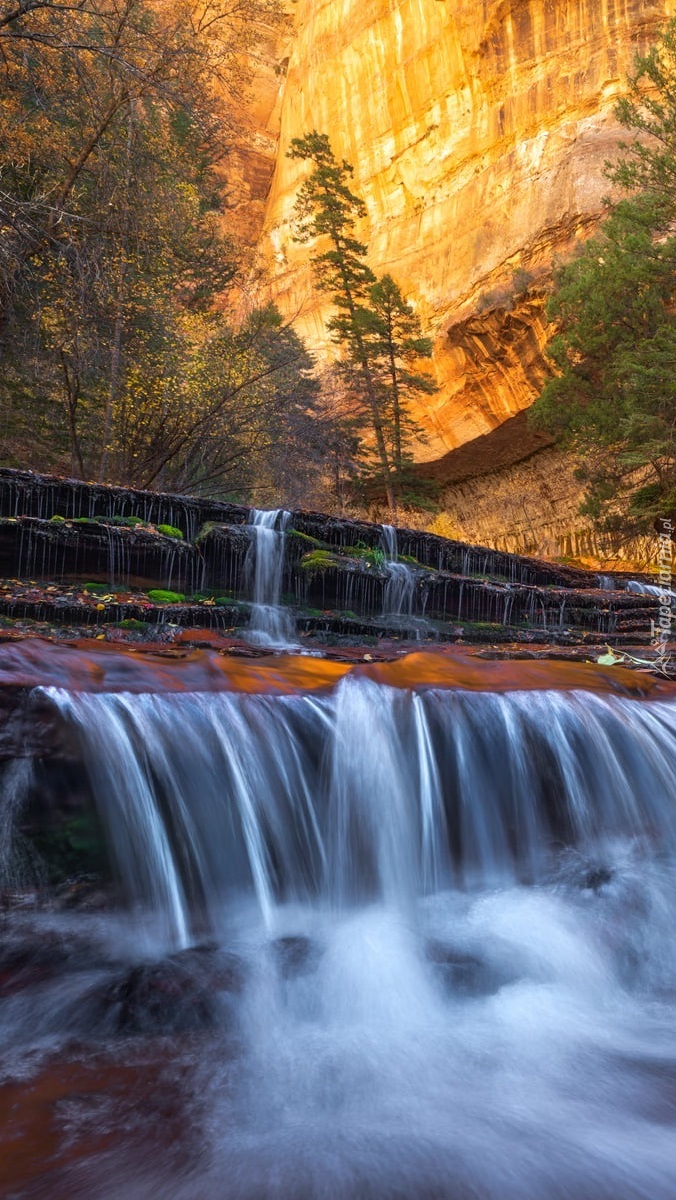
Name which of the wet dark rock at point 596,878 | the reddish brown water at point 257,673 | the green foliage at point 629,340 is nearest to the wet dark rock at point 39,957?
the reddish brown water at point 257,673

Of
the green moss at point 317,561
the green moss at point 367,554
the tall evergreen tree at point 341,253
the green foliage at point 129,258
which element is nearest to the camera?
the green foliage at point 129,258

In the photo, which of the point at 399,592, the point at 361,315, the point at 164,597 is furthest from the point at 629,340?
the point at 164,597

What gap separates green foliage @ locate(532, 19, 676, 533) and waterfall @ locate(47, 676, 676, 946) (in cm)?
1246

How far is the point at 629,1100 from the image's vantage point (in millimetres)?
1911

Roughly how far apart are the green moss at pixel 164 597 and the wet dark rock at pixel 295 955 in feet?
16.8

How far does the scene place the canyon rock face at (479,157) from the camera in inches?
889

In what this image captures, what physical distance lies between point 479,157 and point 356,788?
102 ft

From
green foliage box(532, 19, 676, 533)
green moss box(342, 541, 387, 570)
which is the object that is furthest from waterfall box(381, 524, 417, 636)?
green foliage box(532, 19, 676, 533)

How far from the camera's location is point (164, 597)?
7.64 metres

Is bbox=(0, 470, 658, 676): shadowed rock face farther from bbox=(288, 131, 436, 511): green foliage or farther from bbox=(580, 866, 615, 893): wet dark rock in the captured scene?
bbox=(288, 131, 436, 511): green foliage

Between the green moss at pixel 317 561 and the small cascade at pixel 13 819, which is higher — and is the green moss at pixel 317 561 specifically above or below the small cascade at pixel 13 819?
above

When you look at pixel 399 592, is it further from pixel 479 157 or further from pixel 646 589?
pixel 479 157

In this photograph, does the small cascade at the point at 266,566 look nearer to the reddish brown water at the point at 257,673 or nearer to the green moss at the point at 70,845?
the reddish brown water at the point at 257,673

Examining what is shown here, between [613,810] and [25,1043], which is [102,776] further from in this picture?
[613,810]
